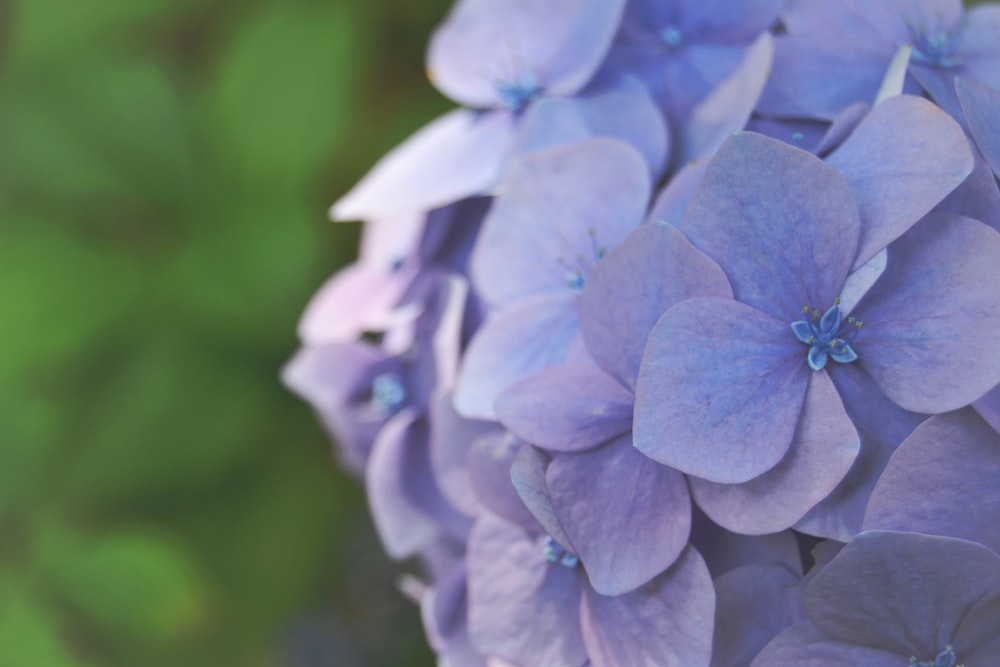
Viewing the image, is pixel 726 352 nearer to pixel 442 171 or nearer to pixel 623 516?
pixel 623 516

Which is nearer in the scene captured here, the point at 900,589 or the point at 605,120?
the point at 900,589

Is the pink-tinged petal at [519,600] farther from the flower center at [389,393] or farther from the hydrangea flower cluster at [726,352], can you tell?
the flower center at [389,393]

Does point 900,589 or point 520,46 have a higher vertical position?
point 520,46

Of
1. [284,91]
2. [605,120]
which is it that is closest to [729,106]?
[605,120]

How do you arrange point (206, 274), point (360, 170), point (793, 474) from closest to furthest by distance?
point (793, 474) < point (206, 274) < point (360, 170)

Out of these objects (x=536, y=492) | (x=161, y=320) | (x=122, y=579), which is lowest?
(x=122, y=579)

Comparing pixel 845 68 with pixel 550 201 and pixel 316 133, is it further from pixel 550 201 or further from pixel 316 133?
pixel 316 133

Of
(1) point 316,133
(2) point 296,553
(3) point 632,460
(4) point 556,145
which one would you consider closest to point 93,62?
(1) point 316,133

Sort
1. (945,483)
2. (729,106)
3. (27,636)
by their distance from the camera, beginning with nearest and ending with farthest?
(945,483) < (729,106) < (27,636)
